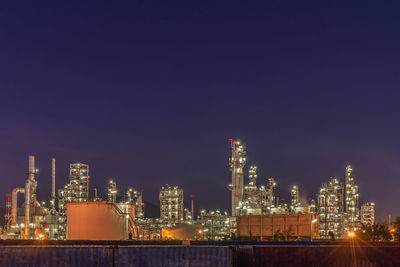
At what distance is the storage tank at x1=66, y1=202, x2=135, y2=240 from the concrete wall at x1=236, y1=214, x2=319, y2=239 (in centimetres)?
1701

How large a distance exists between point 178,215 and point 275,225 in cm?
2254

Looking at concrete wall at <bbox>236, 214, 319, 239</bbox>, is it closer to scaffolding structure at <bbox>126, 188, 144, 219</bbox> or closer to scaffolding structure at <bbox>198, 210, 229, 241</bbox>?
scaffolding structure at <bbox>198, 210, 229, 241</bbox>

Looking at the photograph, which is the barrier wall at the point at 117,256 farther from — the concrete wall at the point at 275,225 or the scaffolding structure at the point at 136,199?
the scaffolding structure at the point at 136,199

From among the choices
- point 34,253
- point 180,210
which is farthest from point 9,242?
point 180,210

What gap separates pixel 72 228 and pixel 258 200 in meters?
28.3

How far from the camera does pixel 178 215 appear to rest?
73938 millimetres

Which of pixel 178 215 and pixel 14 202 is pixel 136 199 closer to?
pixel 178 215

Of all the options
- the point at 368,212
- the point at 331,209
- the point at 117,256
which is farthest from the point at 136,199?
the point at 117,256

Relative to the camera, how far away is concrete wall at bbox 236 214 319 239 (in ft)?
177

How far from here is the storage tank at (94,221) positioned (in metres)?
46.7

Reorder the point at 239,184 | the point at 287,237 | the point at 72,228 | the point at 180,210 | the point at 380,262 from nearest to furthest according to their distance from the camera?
the point at 380,262, the point at 72,228, the point at 287,237, the point at 239,184, the point at 180,210

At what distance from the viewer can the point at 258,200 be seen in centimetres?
6406

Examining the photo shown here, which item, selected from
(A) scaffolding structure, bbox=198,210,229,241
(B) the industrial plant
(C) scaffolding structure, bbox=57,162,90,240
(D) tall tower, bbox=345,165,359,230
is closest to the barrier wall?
(B) the industrial plant

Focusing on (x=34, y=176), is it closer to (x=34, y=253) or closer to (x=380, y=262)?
(x=34, y=253)
